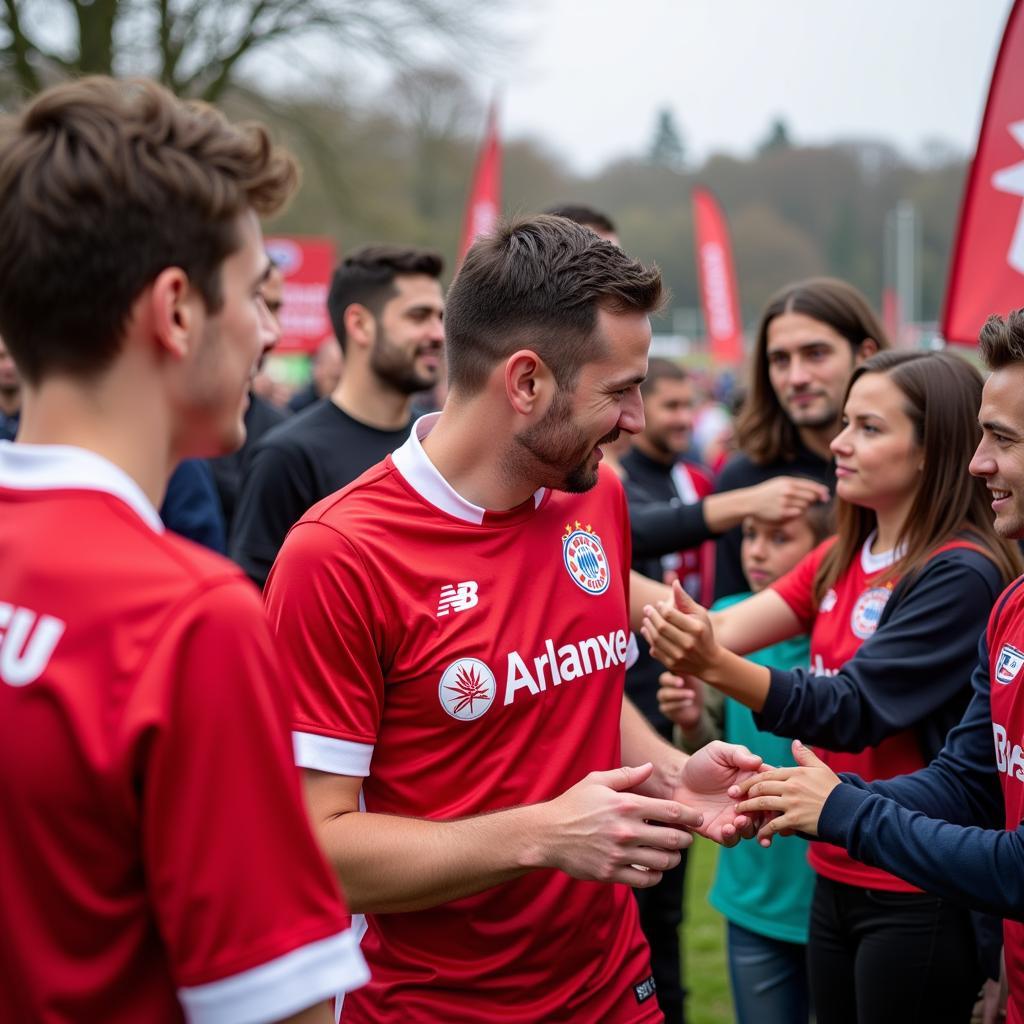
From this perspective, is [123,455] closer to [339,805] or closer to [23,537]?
[23,537]

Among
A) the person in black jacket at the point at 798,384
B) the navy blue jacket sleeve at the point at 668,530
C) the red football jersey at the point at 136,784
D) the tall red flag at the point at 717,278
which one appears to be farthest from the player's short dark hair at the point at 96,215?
the tall red flag at the point at 717,278

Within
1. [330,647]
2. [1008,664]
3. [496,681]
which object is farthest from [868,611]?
[330,647]

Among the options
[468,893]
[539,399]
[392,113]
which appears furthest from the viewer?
[392,113]

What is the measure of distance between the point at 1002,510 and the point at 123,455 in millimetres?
1897

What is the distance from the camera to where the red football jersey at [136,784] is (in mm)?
1252

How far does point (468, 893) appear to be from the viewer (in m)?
2.16

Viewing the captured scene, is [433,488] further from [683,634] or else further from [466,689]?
[683,634]

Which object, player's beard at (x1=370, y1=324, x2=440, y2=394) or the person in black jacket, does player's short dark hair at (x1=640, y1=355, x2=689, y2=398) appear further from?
player's beard at (x1=370, y1=324, x2=440, y2=394)

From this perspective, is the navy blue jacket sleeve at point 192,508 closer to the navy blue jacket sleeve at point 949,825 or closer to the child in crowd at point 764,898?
the child in crowd at point 764,898

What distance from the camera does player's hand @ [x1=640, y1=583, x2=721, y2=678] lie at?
283cm

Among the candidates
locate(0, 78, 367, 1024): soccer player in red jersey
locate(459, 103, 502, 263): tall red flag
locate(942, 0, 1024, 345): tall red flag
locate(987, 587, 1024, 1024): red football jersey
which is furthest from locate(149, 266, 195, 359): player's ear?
locate(459, 103, 502, 263): tall red flag

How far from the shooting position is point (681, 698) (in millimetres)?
3314

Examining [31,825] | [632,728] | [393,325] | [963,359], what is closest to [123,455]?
[31,825]

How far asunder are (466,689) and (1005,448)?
1257 mm
